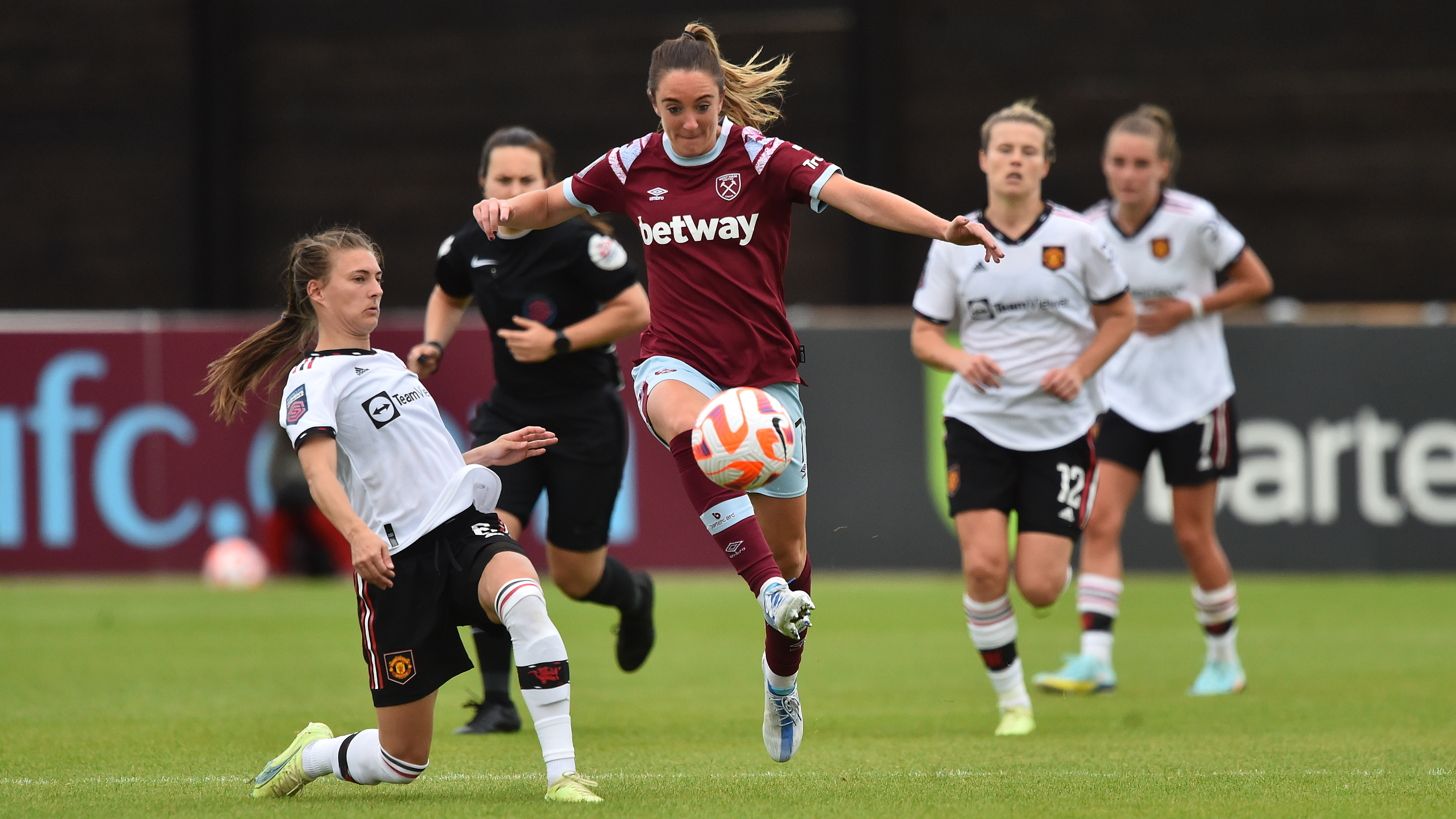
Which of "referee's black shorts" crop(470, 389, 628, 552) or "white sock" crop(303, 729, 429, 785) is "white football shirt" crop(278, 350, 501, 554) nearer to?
"white sock" crop(303, 729, 429, 785)

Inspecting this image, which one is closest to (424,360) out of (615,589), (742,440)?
(615,589)

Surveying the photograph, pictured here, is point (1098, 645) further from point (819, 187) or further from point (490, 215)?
point (490, 215)

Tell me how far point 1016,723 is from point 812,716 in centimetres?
90

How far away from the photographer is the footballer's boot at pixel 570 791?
4.49 m

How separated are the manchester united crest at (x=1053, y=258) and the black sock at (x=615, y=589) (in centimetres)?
207

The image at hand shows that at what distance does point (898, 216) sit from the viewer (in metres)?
4.90

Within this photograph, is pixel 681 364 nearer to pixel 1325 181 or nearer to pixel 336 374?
pixel 336 374

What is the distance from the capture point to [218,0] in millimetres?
16438

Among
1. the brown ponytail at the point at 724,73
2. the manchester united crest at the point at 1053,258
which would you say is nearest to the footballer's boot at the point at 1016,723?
the manchester united crest at the point at 1053,258

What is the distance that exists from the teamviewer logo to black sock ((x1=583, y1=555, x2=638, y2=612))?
218 centimetres

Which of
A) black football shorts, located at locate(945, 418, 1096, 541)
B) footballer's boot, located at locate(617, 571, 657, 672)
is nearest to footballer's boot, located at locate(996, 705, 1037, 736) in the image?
black football shorts, located at locate(945, 418, 1096, 541)

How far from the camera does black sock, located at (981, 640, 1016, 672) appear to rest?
245 inches

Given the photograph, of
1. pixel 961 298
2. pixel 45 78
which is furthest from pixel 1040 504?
pixel 45 78

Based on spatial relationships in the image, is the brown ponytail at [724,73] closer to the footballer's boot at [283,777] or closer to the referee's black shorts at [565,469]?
the referee's black shorts at [565,469]
